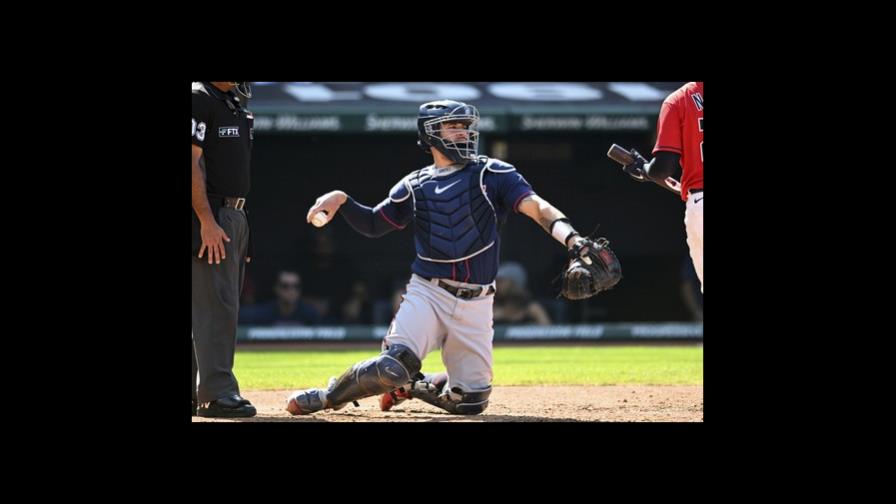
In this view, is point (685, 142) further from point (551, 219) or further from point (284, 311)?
point (284, 311)

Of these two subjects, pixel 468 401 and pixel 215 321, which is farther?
pixel 468 401

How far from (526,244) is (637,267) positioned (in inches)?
A: 49.9

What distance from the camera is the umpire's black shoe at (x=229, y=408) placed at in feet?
16.3

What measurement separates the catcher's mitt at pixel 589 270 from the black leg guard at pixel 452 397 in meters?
0.85

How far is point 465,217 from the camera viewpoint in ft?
16.6

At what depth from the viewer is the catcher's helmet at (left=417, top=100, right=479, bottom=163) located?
16.9 ft

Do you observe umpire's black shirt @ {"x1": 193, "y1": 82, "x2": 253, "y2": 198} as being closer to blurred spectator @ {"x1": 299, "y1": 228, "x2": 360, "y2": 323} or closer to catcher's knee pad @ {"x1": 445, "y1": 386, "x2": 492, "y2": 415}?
catcher's knee pad @ {"x1": 445, "y1": 386, "x2": 492, "y2": 415}

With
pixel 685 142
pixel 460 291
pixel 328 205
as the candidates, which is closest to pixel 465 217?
pixel 460 291

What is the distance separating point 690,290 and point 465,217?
812 centimetres

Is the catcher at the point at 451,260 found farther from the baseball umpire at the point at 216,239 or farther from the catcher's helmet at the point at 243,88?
the catcher's helmet at the point at 243,88

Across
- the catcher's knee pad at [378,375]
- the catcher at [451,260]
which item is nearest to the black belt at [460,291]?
the catcher at [451,260]

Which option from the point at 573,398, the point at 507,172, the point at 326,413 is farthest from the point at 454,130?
the point at 573,398

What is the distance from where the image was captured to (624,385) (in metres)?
7.17

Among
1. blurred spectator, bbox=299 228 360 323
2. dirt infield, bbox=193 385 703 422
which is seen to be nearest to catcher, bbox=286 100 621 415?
dirt infield, bbox=193 385 703 422
